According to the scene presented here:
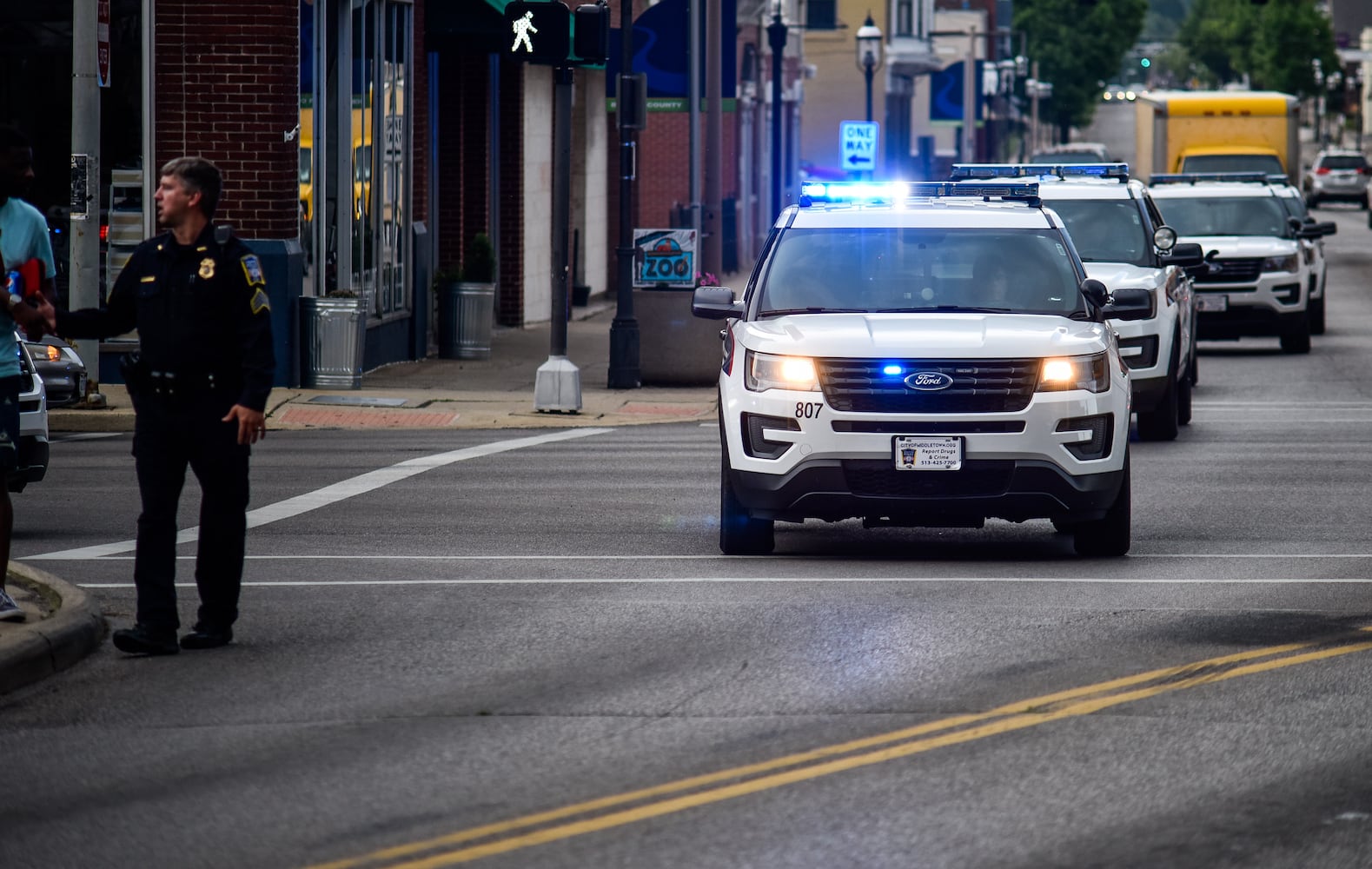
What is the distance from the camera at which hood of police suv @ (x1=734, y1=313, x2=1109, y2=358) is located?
36.1 feet

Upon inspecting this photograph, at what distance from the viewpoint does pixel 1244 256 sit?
2603 centimetres

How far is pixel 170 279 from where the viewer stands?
28.7 ft

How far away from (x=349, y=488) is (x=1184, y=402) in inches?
296

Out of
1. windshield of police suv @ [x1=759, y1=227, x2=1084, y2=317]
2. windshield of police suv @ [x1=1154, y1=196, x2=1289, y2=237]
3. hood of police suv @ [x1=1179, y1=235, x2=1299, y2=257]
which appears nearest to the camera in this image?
windshield of police suv @ [x1=759, y1=227, x2=1084, y2=317]

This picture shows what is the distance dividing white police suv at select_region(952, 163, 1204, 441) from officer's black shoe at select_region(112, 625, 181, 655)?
31.1 ft

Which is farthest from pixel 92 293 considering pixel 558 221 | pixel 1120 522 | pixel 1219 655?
pixel 1219 655

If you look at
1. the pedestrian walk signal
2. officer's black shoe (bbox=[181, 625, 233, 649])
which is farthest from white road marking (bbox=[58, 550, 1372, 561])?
the pedestrian walk signal

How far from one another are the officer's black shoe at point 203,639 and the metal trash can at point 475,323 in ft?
53.8

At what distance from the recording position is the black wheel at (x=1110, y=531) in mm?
11383

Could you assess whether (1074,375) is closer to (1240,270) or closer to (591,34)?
(591,34)

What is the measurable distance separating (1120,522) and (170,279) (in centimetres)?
497

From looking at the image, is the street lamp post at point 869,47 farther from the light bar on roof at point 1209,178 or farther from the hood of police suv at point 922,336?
the hood of police suv at point 922,336

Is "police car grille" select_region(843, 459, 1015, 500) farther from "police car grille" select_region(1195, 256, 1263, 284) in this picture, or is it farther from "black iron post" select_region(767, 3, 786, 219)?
"black iron post" select_region(767, 3, 786, 219)

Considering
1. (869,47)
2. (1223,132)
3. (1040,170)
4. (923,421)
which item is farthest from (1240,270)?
(869,47)
